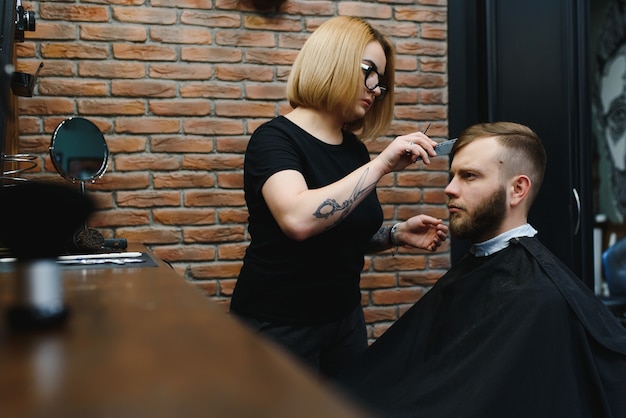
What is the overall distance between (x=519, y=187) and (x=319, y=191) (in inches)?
28.7

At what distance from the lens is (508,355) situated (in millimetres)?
1775

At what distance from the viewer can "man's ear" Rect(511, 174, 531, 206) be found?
2012 millimetres

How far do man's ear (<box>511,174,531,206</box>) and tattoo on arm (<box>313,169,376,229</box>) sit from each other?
0.53m

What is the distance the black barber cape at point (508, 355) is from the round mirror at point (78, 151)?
1218 millimetres

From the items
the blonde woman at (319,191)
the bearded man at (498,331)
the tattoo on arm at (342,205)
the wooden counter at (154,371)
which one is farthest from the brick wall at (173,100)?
the wooden counter at (154,371)

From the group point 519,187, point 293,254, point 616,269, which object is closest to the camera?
point 293,254

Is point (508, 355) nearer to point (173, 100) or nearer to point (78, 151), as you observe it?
point (78, 151)

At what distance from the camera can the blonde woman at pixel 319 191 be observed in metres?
1.75

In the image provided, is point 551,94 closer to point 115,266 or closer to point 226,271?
point 226,271

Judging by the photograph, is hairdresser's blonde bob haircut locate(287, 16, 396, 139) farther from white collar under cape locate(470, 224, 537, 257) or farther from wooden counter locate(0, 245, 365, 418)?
wooden counter locate(0, 245, 365, 418)

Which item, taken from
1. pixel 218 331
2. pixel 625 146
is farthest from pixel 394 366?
pixel 625 146

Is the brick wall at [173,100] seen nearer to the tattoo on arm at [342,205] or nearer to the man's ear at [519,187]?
the man's ear at [519,187]

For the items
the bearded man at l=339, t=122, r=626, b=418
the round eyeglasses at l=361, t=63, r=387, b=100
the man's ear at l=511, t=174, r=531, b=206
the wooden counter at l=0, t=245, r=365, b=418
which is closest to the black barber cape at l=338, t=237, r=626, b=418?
the bearded man at l=339, t=122, r=626, b=418

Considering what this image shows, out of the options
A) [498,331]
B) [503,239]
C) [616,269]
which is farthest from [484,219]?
[616,269]
